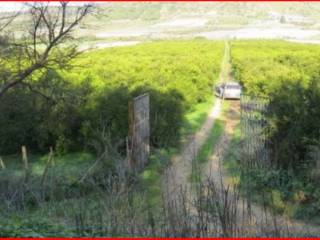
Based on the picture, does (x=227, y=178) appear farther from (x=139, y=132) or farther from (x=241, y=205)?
(x=139, y=132)

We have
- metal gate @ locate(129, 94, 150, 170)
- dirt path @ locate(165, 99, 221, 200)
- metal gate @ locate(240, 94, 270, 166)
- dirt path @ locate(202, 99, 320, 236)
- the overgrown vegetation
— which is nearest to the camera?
dirt path @ locate(202, 99, 320, 236)

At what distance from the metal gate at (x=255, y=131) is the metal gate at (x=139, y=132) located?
3274 mm

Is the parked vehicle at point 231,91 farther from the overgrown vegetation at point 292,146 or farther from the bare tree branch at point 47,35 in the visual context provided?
the bare tree branch at point 47,35

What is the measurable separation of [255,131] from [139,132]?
12.1ft

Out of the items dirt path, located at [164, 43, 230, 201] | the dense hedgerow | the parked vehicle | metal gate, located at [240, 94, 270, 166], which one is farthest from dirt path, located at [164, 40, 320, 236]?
the dense hedgerow

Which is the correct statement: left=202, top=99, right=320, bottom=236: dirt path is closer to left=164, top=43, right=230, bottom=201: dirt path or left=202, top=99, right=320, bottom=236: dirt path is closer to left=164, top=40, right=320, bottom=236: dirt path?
left=164, top=40, right=320, bottom=236: dirt path

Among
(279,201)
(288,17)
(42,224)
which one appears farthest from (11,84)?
(288,17)

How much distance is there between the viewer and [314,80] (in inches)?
568

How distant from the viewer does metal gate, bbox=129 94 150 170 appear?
14883 mm

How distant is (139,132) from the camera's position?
15.5 meters

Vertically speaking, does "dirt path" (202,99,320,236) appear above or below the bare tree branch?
below

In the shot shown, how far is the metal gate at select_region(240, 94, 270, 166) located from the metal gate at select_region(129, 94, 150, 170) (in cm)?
327

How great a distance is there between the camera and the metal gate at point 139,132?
14.9m

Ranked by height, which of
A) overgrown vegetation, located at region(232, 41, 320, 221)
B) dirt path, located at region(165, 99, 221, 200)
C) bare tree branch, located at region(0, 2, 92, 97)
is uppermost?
bare tree branch, located at region(0, 2, 92, 97)
